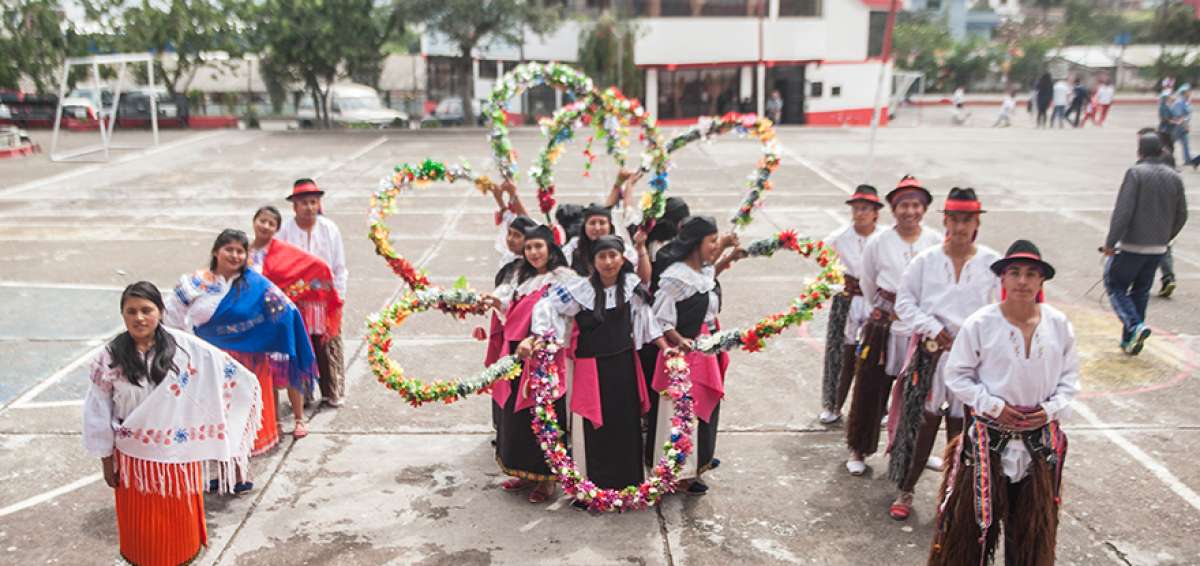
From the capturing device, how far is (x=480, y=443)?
22.2 ft

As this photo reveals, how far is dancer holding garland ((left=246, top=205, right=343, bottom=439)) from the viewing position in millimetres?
6785

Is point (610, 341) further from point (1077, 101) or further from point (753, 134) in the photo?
point (1077, 101)

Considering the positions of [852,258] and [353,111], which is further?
[353,111]

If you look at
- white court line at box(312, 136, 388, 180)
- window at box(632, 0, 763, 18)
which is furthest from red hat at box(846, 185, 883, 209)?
window at box(632, 0, 763, 18)

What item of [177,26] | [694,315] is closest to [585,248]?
[694,315]

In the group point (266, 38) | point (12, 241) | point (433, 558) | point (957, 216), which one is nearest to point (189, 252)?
point (12, 241)

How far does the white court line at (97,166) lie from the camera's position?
19.0 meters

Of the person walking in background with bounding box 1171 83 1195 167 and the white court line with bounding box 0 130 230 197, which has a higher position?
the person walking in background with bounding box 1171 83 1195 167

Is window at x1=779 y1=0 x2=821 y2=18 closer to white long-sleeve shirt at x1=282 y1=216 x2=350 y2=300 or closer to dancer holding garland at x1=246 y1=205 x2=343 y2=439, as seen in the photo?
white long-sleeve shirt at x1=282 y1=216 x2=350 y2=300

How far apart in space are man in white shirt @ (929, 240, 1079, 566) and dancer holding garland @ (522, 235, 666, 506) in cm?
180

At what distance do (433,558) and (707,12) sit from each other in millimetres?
33362

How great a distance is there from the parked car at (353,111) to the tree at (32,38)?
7.34 metres

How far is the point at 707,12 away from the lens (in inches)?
1422

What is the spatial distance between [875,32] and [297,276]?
38.1 m
